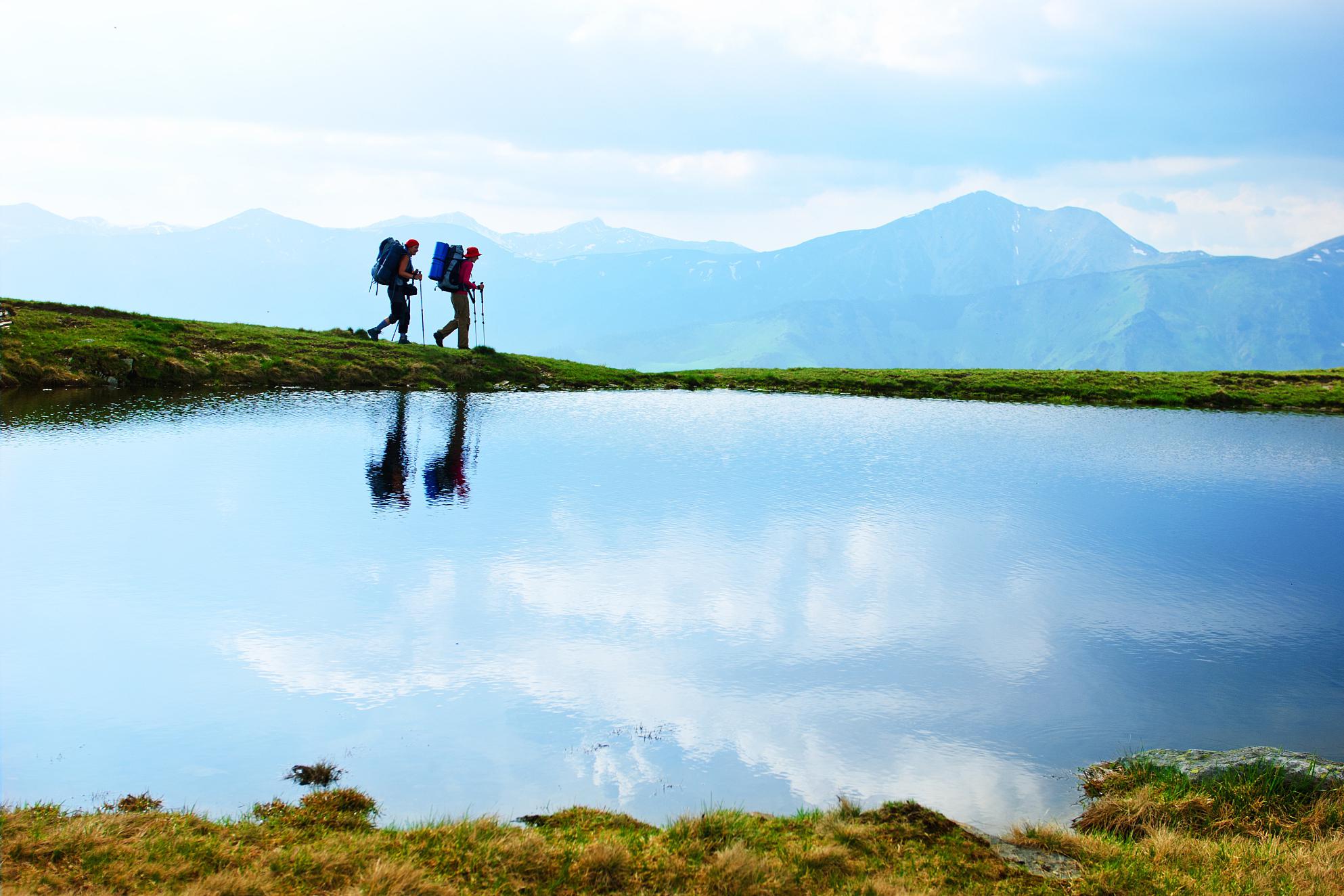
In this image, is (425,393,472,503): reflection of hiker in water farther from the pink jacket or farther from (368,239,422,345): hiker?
(368,239,422,345): hiker

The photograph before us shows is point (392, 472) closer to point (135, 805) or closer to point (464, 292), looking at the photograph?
point (135, 805)

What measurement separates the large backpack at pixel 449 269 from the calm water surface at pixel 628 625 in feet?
80.5

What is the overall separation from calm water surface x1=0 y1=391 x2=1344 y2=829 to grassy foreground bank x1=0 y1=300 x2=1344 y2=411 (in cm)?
1371

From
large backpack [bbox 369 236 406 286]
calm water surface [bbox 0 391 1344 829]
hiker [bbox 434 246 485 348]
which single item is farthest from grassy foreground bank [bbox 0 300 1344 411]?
calm water surface [bbox 0 391 1344 829]

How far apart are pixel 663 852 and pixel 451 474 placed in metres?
19.6

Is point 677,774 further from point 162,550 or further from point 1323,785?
point 162,550

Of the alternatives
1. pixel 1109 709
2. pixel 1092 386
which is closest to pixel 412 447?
pixel 1109 709

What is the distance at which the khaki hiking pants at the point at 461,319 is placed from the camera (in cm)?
5316

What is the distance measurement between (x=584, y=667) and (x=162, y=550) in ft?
32.4

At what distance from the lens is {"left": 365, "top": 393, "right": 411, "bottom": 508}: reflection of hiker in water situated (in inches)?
904

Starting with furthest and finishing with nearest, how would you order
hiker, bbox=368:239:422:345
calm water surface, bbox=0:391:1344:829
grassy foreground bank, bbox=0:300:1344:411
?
hiker, bbox=368:239:422:345, grassy foreground bank, bbox=0:300:1344:411, calm water surface, bbox=0:391:1344:829

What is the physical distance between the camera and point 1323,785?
10.3m

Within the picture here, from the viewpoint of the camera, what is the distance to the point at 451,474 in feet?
87.2

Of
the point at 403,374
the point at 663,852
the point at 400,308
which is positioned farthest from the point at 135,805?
the point at 400,308
